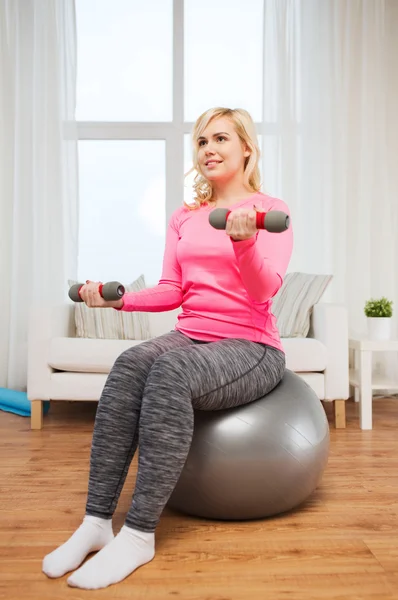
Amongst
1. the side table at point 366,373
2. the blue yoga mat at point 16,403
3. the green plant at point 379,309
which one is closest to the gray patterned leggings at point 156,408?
the side table at point 366,373

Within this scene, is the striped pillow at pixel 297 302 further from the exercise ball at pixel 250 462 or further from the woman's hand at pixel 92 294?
the woman's hand at pixel 92 294

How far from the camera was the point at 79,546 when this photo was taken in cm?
136

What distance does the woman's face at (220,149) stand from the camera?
1771 mm

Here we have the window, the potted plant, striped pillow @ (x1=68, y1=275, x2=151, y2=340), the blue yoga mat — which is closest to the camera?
the potted plant

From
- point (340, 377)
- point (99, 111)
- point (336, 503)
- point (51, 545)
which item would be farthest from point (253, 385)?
point (99, 111)

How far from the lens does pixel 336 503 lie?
71.5 inches

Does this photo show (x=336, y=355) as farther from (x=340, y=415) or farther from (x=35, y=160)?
(x=35, y=160)

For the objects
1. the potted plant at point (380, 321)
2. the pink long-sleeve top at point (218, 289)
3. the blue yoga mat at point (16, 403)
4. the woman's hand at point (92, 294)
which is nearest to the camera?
the woman's hand at point (92, 294)

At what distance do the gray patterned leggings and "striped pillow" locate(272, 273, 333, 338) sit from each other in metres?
1.49

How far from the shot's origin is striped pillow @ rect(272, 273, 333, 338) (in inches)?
122

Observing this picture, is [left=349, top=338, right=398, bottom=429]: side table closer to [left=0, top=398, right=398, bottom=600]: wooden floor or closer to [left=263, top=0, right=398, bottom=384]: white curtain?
[left=0, top=398, right=398, bottom=600]: wooden floor

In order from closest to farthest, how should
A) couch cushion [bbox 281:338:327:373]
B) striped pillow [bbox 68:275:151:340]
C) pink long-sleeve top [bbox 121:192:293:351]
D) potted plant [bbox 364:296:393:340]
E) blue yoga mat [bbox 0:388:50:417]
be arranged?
pink long-sleeve top [bbox 121:192:293:351] → couch cushion [bbox 281:338:327:373] → potted plant [bbox 364:296:393:340] → striped pillow [bbox 68:275:151:340] → blue yoga mat [bbox 0:388:50:417]

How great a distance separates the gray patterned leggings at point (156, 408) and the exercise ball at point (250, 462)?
6cm

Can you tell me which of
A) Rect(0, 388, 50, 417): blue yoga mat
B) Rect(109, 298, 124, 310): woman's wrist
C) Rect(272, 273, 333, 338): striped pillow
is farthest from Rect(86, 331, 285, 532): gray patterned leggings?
Rect(0, 388, 50, 417): blue yoga mat
